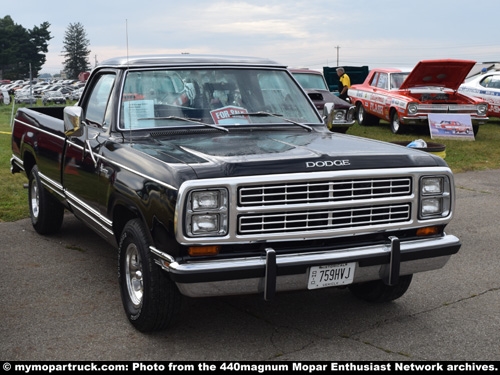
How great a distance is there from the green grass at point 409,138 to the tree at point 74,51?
110136 mm

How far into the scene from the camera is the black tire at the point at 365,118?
805 inches

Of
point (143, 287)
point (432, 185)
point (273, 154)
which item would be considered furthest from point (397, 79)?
point (143, 287)

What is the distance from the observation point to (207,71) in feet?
18.7

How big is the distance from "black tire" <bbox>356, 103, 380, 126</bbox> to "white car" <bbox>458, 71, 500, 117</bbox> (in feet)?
10.1

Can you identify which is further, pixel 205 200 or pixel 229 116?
pixel 229 116

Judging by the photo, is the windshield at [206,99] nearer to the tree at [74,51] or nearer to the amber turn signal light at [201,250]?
the amber turn signal light at [201,250]

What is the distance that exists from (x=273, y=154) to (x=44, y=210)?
11.8 feet

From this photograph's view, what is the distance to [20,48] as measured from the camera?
121 metres

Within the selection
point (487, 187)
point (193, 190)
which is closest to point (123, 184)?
point (193, 190)

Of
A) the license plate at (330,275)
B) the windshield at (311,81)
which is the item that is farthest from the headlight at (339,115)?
the license plate at (330,275)

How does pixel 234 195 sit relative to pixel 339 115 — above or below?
above

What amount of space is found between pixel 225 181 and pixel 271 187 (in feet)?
0.93

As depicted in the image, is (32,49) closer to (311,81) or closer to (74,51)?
(74,51)

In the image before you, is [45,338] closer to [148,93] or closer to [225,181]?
[225,181]
